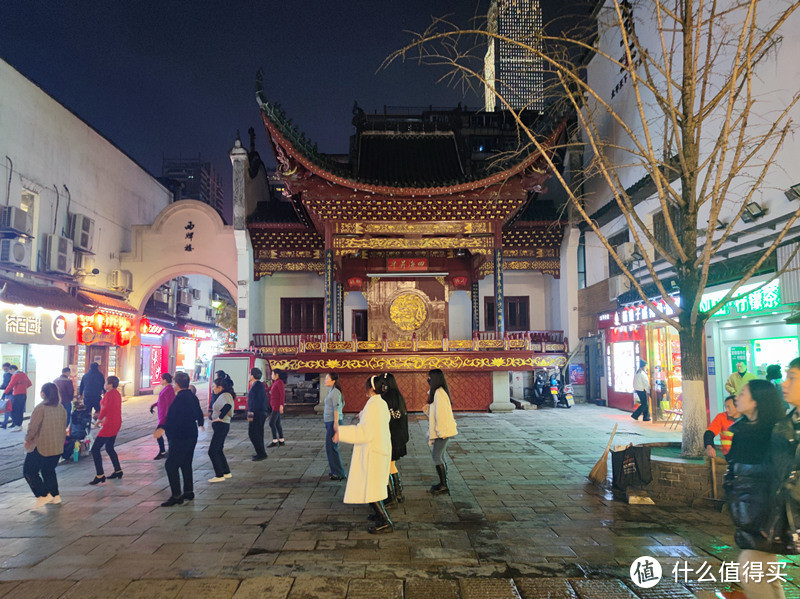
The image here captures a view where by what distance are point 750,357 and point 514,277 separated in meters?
10.2

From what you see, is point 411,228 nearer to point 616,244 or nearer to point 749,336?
point 616,244

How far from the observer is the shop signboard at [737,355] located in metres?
9.50

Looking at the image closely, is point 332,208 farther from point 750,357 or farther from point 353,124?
point 750,357

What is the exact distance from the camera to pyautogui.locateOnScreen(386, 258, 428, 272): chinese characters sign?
666 inches

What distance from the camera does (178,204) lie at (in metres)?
18.8

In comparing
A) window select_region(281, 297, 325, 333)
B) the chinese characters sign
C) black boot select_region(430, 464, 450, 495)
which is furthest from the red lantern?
black boot select_region(430, 464, 450, 495)

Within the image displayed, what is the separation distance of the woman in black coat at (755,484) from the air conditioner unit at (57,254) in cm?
1707

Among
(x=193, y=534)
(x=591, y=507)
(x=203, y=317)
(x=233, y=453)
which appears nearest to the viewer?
(x=193, y=534)

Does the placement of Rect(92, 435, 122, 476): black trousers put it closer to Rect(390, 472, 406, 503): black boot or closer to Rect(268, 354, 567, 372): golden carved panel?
Rect(390, 472, 406, 503): black boot

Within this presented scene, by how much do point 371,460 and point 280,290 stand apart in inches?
577

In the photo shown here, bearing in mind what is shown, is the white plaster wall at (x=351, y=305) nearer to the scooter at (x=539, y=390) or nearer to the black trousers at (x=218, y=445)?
the scooter at (x=539, y=390)

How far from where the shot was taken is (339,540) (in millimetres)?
4754

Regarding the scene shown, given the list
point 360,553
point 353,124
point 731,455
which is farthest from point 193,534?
point 353,124

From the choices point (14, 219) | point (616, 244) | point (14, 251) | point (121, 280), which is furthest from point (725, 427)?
point (121, 280)
